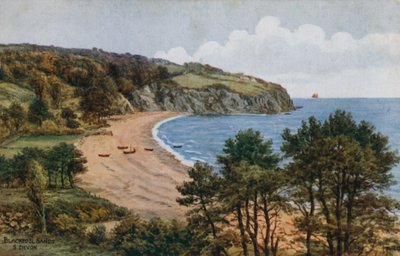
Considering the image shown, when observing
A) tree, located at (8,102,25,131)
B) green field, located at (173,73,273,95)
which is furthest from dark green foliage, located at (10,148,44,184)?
green field, located at (173,73,273,95)

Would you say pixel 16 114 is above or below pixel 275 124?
above

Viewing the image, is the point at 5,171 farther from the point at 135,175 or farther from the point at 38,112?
the point at 135,175

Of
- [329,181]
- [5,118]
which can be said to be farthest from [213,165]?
[5,118]

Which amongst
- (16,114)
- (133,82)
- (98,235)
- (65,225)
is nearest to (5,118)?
(16,114)

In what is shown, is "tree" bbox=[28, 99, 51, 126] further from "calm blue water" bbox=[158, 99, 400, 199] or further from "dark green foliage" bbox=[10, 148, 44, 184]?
"calm blue water" bbox=[158, 99, 400, 199]

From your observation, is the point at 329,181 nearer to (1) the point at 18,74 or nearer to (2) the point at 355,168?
(2) the point at 355,168

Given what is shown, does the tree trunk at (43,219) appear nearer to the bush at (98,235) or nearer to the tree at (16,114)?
the bush at (98,235)
